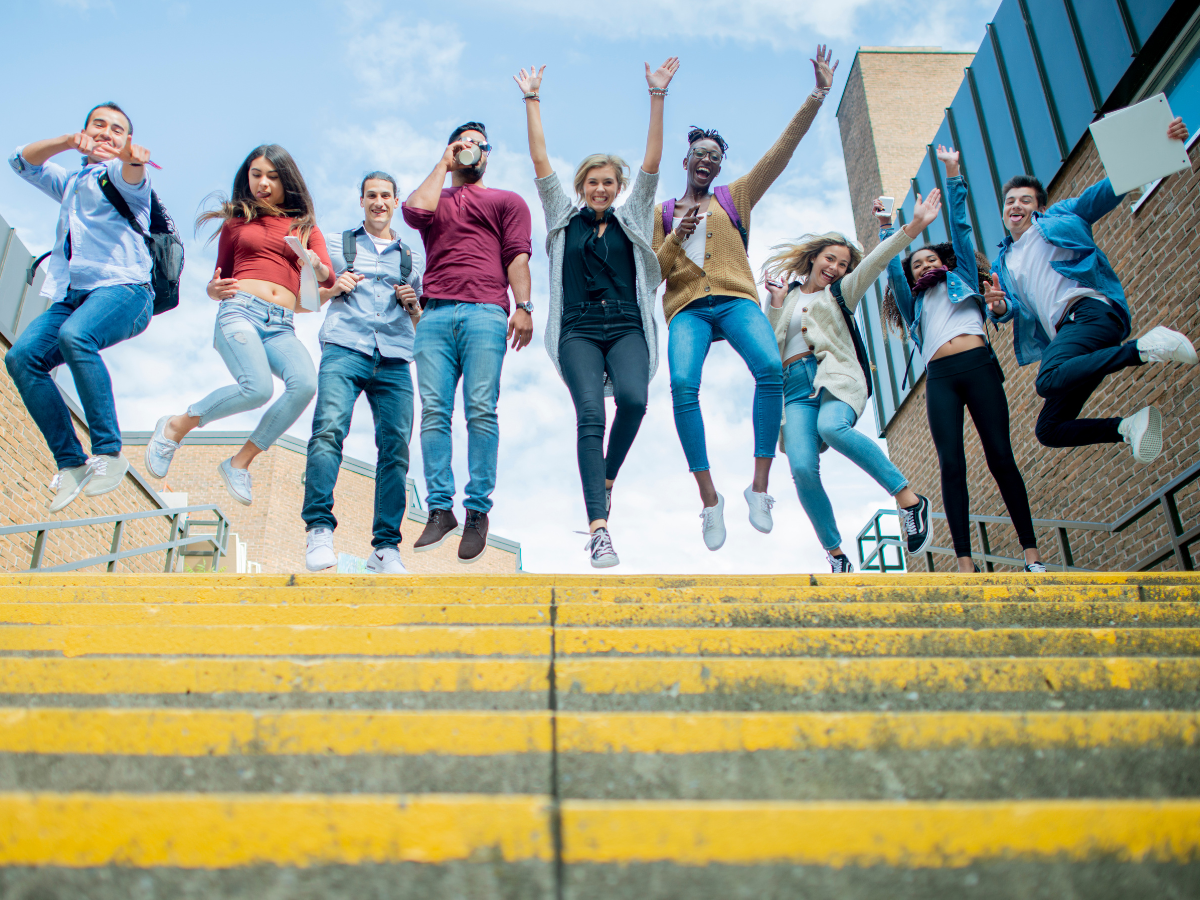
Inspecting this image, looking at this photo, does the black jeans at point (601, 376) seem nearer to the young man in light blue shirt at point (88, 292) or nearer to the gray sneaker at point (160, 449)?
the gray sneaker at point (160, 449)

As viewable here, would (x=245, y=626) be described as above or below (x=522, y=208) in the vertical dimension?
below

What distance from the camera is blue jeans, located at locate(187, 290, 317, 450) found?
158 inches

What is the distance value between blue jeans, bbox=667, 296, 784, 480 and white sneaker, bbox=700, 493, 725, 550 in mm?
208

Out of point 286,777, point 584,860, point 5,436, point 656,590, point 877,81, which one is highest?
Answer: point 877,81

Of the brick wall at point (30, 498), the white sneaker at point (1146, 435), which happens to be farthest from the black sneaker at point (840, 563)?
the brick wall at point (30, 498)

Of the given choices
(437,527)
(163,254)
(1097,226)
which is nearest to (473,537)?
(437,527)

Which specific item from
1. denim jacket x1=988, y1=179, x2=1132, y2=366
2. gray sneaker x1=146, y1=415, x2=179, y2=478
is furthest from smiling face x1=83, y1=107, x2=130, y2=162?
denim jacket x1=988, y1=179, x2=1132, y2=366

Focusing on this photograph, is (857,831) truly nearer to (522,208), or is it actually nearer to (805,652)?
(805,652)

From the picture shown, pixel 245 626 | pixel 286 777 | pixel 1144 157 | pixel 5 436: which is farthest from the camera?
pixel 5 436

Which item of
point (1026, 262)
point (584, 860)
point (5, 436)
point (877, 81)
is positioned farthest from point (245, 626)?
point (877, 81)

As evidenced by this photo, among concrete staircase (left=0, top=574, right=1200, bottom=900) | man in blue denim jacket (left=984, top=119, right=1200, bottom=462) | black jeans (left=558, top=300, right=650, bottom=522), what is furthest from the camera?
black jeans (left=558, top=300, right=650, bottom=522)

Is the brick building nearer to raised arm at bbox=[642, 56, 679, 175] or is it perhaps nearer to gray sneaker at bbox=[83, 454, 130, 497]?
raised arm at bbox=[642, 56, 679, 175]

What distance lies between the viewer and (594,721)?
57.1 inches

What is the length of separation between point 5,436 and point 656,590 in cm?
715
